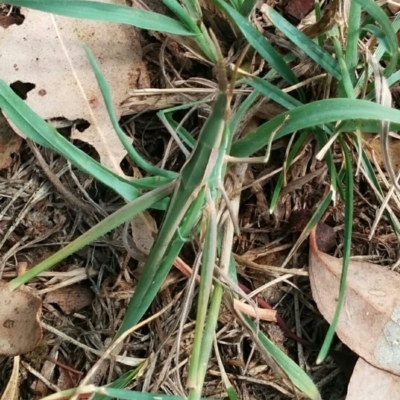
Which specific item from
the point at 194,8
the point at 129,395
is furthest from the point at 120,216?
the point at 194,8

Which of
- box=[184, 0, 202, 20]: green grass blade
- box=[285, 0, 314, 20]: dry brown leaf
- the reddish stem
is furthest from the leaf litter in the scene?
box=[285, 0, 314, 20]: dry brown leaf

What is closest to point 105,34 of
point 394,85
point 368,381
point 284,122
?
point 284,122

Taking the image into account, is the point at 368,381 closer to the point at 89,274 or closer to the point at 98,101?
the point at 89,274

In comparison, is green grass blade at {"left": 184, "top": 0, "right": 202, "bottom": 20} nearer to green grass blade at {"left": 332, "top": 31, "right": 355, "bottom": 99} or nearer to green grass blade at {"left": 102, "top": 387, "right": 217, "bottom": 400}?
green grass blade at {"left": 332, "top": 31, "right": 355, "bottom": 99}

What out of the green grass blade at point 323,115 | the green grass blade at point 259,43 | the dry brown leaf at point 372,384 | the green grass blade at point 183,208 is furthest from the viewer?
the dry brown leaf at point 372,384

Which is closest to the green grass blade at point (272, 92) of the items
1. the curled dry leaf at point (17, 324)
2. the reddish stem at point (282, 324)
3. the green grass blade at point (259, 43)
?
the green grass blade at point (259, 43)

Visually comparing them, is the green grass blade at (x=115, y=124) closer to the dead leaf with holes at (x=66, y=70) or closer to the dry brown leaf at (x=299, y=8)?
the dead leaf with holes at (x=66, y=70)
